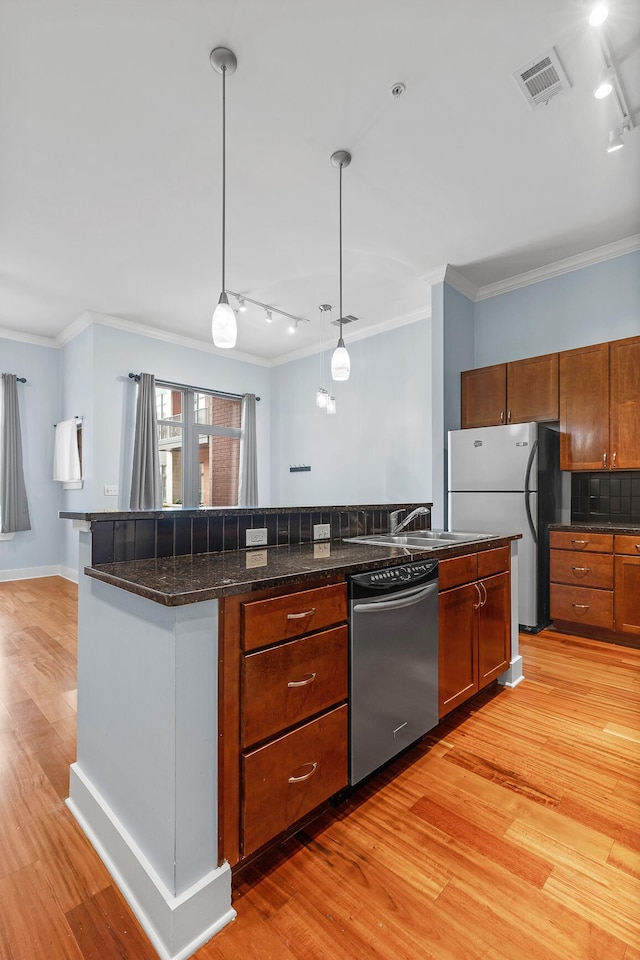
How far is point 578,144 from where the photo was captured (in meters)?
2.58

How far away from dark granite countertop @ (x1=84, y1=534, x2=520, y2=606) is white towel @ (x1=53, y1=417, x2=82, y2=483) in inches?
167

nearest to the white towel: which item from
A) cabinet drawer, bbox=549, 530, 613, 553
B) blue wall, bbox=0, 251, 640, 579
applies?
blue wall, bbox=0, 251, 640, 579

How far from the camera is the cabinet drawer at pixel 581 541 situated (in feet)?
10.7

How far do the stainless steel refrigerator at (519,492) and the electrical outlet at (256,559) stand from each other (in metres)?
2.43

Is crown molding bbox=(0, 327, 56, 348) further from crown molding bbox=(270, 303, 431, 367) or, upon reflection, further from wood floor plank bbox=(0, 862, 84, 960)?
wood floor plank bbox=(0, 862, 84, 960)

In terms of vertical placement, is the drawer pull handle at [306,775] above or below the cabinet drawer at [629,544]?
below

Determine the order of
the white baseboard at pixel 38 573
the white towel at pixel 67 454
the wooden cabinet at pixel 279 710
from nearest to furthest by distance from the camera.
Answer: the wooden cabinet at pixel 279 710, the white towel at pixel 67 454, the white baseboard at pixel 38 573

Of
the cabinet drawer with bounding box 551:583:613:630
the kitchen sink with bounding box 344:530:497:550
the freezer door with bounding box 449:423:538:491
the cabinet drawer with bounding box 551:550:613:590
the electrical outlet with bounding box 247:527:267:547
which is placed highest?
the freezer door with bounding box 449:423:538:491

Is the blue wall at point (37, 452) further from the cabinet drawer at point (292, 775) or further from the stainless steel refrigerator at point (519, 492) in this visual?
the cabinet drawer at point (292, 775)

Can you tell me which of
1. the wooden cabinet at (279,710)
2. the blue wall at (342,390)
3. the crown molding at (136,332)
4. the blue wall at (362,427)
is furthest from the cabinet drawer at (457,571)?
the crown molding at (136,332)

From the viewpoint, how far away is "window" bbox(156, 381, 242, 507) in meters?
5.88

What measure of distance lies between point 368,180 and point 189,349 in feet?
12.1

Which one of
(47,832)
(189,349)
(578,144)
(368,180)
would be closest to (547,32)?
(578,144)

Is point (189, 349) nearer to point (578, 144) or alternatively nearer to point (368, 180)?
point (368, 180)
